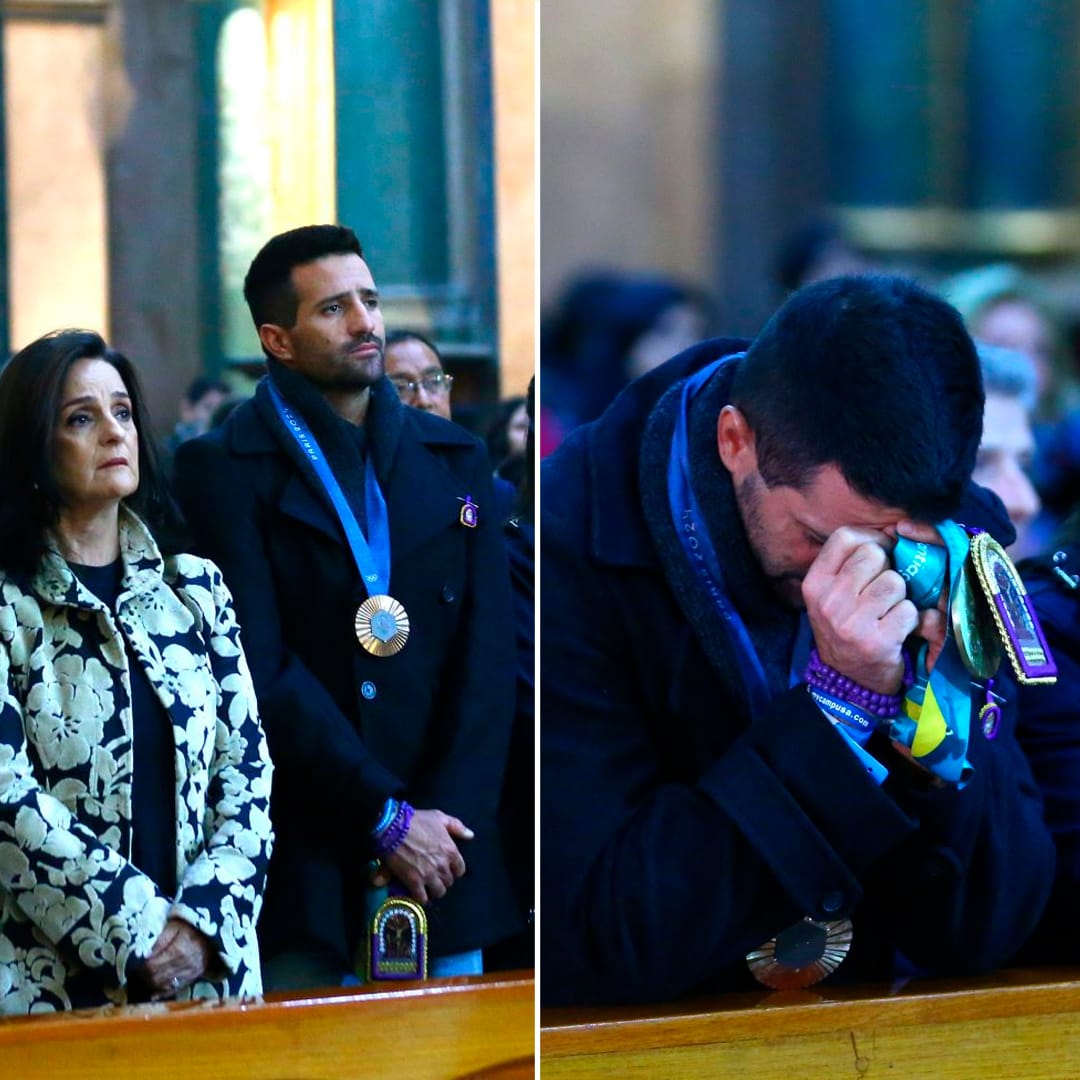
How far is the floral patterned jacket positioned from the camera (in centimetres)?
290

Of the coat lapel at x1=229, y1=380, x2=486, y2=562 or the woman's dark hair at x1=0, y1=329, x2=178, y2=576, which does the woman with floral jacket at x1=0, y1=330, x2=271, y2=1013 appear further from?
the coat lapel at x1=229, y1=380, x2=486, y2=562

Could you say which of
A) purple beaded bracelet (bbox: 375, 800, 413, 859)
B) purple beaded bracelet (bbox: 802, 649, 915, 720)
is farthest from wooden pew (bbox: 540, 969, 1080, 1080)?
purple beaded bracelet (bbox: 802, 649, 915, 720)

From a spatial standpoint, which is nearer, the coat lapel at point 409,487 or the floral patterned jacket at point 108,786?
the floral patterned jacket at point 108,786

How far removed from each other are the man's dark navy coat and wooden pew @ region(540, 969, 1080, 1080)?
235 mm

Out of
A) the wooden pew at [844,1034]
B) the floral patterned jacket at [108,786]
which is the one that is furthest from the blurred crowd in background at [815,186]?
the wooden pew at [844,1034]

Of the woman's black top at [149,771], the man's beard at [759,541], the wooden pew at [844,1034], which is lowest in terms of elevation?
the wooden pew at [844,1034]

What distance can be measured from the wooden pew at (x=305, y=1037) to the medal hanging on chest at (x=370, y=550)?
0.53 metres

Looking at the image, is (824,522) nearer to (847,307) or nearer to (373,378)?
(847,307)

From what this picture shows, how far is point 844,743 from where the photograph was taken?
10.1 feet

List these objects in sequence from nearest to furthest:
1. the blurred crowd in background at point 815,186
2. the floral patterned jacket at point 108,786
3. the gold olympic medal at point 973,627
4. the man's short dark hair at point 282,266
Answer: the floral patterned jacket at point 108,786, the man's short dark hair at point 282,266, the gold olympic medal at point 973,627, the blurred crowd in background at point 815,186

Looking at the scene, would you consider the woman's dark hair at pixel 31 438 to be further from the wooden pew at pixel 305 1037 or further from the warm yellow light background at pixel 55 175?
the wooden pew at pixel 305 1037

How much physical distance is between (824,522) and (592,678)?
43 cm

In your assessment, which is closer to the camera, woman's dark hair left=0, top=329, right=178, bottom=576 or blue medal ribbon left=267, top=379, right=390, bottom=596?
woman's dark hair left=0, top=329, right=178, bottom=576

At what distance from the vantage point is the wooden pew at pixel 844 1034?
3.12m
